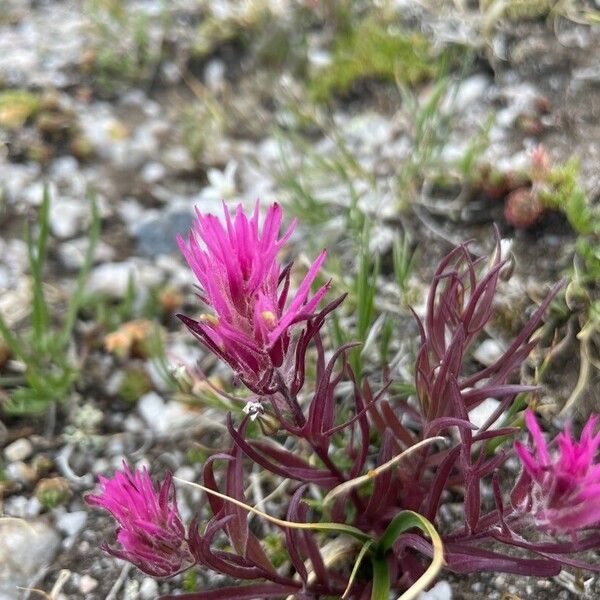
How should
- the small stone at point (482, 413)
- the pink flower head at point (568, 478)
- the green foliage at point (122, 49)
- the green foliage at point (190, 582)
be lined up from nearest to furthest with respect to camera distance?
the pink flower head at point (568, 478)
the green foliage at point (190, 582)
the small stone at point (482, 413)
the green foliage at point (122, 49)

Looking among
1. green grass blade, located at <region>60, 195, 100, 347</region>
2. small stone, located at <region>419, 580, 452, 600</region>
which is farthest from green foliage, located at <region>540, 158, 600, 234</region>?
green grass blade, located at <region>60, 195, 100, 347</region>

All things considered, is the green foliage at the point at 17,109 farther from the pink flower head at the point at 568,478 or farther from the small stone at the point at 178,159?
the pink flower head at the point at 568,478

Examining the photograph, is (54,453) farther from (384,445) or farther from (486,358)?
(486,358)

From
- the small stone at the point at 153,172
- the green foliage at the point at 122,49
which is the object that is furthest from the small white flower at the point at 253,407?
the green foliage at the point at 122,49

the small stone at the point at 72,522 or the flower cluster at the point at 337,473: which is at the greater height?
the flower cluster at the point at 337,473

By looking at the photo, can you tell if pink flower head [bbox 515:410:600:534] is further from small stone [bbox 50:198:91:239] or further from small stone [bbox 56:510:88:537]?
small stone [bbox 50:198:91:239]

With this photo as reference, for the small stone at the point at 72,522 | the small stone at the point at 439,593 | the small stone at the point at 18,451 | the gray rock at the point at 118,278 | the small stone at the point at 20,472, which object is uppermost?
the gray rock at the point at 118,278
